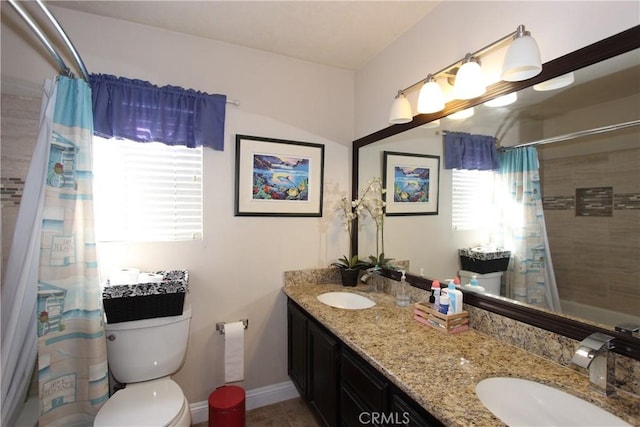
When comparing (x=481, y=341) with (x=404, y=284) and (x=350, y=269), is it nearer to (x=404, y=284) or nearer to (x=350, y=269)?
(x=404, y=284)

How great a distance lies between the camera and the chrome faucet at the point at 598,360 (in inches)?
35.4

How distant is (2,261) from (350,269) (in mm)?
1836

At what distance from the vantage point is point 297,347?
202cm

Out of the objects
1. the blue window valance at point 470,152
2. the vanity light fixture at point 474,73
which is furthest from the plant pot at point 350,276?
the vanity light fixture at point 474,73

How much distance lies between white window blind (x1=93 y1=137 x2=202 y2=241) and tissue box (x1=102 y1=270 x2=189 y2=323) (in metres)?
0.38

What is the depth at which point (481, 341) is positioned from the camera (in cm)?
129

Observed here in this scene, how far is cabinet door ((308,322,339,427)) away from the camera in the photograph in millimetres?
1497

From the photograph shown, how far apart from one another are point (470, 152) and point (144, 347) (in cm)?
202

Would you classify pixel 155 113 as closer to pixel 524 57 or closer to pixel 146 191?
pixel 146 191

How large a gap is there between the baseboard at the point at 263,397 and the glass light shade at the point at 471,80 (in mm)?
2227

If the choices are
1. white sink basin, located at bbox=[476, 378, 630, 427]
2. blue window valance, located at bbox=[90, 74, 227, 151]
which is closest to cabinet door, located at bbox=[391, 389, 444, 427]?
white sink basin, located at bbox=[476, 378, 630, 427]

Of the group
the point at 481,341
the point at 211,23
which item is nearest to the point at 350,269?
the point at 481,341

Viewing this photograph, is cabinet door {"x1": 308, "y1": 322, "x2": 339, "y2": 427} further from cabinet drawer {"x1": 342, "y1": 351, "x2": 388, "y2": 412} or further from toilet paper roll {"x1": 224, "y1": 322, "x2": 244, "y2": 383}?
toilet paper roll {"x1": 224, "y1": 322, "x2": 244, "y2": 383}

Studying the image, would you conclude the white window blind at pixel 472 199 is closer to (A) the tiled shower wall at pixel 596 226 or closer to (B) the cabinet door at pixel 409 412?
(A) the tiled shower wall at pixel 596 226
